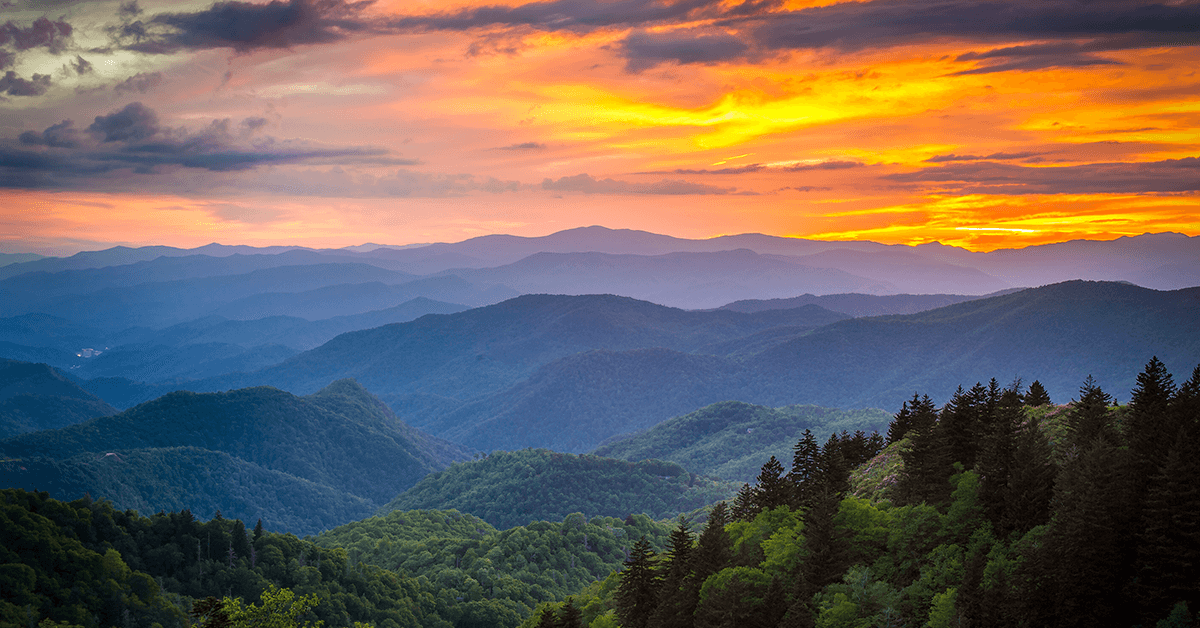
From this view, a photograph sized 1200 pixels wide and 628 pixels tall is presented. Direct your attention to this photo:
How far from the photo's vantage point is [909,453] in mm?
58062

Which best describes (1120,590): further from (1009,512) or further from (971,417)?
(971,417)

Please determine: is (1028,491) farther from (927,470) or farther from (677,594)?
(677,594)

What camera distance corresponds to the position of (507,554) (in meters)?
153

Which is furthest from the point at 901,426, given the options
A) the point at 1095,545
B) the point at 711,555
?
the point at 1095,545

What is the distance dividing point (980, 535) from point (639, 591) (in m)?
25.9

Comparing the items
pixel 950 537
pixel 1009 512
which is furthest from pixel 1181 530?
pixel 950 537

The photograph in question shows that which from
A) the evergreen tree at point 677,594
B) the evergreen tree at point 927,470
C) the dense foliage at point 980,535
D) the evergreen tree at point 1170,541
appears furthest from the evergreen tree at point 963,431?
the evergreen tree at point 677,594

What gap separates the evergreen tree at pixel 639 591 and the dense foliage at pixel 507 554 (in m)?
70.5

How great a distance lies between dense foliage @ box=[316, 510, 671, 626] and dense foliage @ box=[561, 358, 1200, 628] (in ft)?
249

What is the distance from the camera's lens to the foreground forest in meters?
34.9

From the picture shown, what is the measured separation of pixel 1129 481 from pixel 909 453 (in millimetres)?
20859

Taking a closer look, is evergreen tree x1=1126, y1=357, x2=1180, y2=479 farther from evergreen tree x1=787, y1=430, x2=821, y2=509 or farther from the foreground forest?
evergreen tree x1=787, y1=430, x2=821, y2=509

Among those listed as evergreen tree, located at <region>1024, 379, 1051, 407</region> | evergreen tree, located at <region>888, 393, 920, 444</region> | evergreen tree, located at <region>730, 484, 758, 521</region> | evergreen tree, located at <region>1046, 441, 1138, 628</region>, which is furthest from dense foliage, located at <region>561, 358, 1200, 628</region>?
evergreen tree, located at <region>1024, 379, 1051, 407</region>

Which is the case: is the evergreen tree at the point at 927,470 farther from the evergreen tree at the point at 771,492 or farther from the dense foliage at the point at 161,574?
the dense foliage at the point at 161,574
